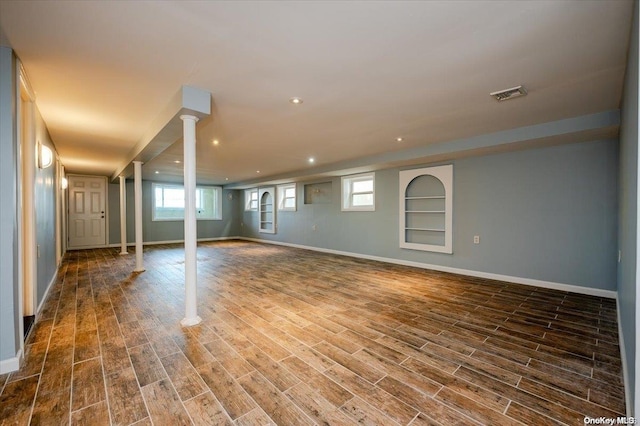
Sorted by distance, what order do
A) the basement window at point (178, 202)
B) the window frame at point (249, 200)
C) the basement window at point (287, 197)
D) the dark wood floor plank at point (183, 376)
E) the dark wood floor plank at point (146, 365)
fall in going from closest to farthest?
1. the dark wood floor plank at point (183, 376)
2. the dark wood floor plank at point (146, 365)
3. the basement window at point (287, 197)
4. the basement window at point (178, 202)
5. the window frame at point (249, 200)

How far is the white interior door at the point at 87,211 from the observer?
8383mm

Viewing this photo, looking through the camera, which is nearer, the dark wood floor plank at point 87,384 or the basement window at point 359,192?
the dark wood floor plank at point 87,384

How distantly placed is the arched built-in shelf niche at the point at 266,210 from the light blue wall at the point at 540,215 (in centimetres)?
517

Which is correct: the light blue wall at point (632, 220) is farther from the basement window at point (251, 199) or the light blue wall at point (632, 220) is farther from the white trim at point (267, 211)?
the basement window at point (251, 199)

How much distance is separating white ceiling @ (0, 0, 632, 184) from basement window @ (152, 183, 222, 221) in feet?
21.9

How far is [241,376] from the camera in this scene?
78.0 inches

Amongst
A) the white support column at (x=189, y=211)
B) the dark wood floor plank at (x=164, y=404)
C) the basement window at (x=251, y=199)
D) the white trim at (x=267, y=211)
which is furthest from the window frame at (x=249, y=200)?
the dark wood floor plank at (x=164, y=404)

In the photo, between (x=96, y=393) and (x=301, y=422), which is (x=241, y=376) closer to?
(x=301, y=422)

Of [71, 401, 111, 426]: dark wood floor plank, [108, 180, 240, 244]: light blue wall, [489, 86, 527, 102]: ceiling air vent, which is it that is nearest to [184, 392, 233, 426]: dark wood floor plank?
[71, 401, 111, 426]: dark wood floor plank

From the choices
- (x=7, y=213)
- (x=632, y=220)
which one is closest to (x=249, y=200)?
(x=7, y=213)

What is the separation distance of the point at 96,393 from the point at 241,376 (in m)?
0.90

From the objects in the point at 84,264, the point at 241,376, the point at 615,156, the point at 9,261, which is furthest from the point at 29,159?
the point at 615,156

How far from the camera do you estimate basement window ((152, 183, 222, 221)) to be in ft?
33.1

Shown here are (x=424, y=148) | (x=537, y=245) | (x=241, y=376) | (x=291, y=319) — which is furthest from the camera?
(x=424, y=148)
